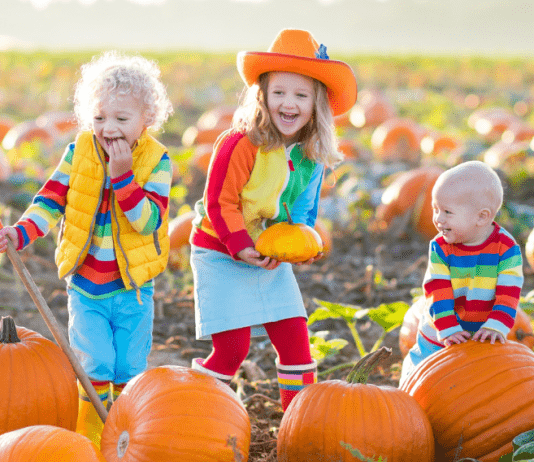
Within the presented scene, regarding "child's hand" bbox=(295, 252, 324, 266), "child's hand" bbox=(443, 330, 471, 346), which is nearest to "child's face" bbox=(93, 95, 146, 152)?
"child's hand" bbox=(295, 252, 324, 266)

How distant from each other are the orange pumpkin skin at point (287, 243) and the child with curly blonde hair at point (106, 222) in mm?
471

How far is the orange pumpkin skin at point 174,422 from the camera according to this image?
248cm

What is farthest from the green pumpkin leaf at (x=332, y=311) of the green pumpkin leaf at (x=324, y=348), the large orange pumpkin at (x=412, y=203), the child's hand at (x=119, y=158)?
the large orange pumpkin at (x=412, y=203)

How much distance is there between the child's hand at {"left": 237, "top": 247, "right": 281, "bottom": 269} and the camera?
304 centimetres

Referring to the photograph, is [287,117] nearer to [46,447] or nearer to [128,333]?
[128,333]

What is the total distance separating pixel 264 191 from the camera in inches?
125

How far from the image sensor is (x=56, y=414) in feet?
9.21

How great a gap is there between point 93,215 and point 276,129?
886 mm

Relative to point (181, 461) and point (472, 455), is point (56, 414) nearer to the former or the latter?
point (181, 461)

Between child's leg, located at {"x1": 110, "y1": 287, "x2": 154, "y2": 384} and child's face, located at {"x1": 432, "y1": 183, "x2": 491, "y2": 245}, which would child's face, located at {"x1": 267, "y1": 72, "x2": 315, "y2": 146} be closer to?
child's face, located at {"x1": 432, "y1": 183, "x2": 491, "y2": 245}

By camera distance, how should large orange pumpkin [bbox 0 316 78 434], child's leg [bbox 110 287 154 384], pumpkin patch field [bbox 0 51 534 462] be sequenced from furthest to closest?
child's leg [bbox 110 287 154 384], large orange pumpkin [bbox 0 316 78 434], pumpkin patch field [bbox 0 51 534 462]

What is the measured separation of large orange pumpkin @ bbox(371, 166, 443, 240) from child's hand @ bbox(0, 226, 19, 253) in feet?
13.6

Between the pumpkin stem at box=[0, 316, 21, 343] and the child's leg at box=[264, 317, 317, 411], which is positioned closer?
the pumpkin stem at box=[0, 316, 21, 343]

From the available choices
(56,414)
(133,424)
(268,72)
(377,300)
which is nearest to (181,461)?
(133,424)
